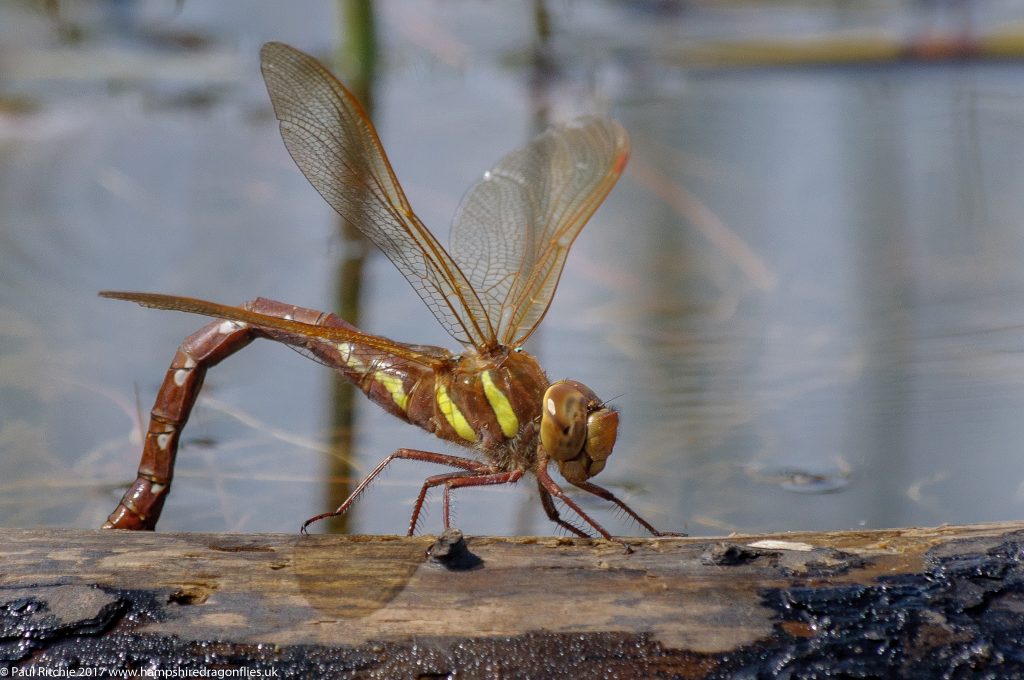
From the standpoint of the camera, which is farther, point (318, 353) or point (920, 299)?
point (920, 299)

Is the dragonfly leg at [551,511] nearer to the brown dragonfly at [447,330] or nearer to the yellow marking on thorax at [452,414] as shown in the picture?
the brown dragonfly at [447,330]

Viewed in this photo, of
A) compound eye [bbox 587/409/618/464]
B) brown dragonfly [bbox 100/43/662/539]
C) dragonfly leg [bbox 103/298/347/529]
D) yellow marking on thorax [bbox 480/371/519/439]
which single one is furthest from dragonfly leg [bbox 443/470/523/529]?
dragonfly leg [bbox 103/298/347/529]

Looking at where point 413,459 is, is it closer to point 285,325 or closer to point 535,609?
point 285,325

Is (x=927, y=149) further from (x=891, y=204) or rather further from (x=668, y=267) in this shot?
(x=668, y=267)

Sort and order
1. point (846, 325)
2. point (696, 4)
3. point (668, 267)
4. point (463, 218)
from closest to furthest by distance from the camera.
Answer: point (463, 218)
point (846, 325)
point (668, 267)
point (696, 4)

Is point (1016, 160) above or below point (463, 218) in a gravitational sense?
above

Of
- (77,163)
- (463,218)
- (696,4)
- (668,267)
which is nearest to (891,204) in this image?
(668,267)

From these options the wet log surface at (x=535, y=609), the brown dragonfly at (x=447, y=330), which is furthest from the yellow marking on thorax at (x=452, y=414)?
the wet log surface at (x=535, y=609)
